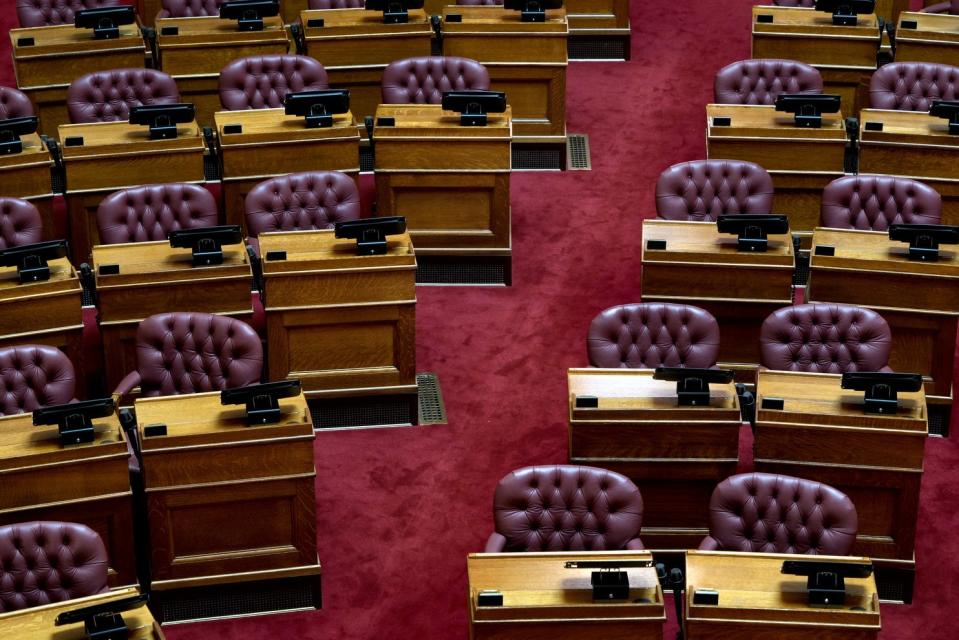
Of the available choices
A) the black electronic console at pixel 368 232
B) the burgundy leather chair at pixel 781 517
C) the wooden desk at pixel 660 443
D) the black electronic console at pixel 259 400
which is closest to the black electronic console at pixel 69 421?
the black electronic console at pixel 259 400

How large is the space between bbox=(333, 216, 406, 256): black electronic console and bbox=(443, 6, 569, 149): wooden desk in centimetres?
180

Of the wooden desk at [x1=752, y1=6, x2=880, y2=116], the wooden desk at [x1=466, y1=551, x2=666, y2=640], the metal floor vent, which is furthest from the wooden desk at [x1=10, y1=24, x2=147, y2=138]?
the wooden desk at [x1=466, y1=551, x2=666, y2=640]

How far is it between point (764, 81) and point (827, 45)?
1.99 feet

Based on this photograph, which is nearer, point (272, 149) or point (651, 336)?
point (651, 336)

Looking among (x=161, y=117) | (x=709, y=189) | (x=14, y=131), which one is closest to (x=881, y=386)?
(x=709, y=189)

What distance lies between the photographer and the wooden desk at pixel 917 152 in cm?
755

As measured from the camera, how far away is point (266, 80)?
8.02 m

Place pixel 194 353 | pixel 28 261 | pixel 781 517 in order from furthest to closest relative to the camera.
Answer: pixel 28 261
pixel 194 353
pixel 781 517

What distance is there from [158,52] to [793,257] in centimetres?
336

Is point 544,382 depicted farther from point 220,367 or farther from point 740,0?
point 740,0

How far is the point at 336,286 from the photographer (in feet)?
22.0

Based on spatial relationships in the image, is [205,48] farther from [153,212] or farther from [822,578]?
[822,578]

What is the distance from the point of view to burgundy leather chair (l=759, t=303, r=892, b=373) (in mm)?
6516

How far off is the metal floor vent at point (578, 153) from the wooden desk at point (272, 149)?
1384mm
